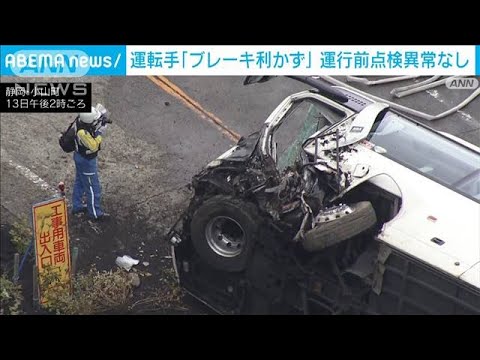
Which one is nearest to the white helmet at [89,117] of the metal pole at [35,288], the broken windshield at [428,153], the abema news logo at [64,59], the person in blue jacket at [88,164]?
the person in blue jacket at [88,164]

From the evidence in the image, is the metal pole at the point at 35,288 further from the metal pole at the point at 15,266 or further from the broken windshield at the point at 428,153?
the broken windshield at the point at 428,153

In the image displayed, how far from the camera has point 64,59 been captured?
8.52 meters

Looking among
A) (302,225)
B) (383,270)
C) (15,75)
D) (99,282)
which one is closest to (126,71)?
(15,75)

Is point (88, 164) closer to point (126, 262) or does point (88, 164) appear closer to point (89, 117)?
point (89, 117)

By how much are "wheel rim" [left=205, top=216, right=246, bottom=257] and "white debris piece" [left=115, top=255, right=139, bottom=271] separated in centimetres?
126

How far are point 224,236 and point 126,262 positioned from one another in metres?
1.38

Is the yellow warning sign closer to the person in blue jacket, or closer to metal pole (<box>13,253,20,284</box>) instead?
metal pole (<box>13,253,20,284</box>)

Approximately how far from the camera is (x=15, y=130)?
1010cm

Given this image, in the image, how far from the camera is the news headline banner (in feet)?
27.3

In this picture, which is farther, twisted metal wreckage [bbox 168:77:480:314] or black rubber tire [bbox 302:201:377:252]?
black rubber tire [bbox 302:201:377:252]

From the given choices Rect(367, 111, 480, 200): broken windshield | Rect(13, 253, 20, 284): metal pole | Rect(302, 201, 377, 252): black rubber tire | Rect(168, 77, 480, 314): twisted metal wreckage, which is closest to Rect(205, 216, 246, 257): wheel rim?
Rect(168, 77, 480, 314): twisted metal wreckage

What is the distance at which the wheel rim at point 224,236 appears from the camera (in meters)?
7.11

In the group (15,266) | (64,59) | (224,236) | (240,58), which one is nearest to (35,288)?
(15,266)

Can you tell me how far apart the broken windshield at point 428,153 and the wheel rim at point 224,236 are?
1458mm
